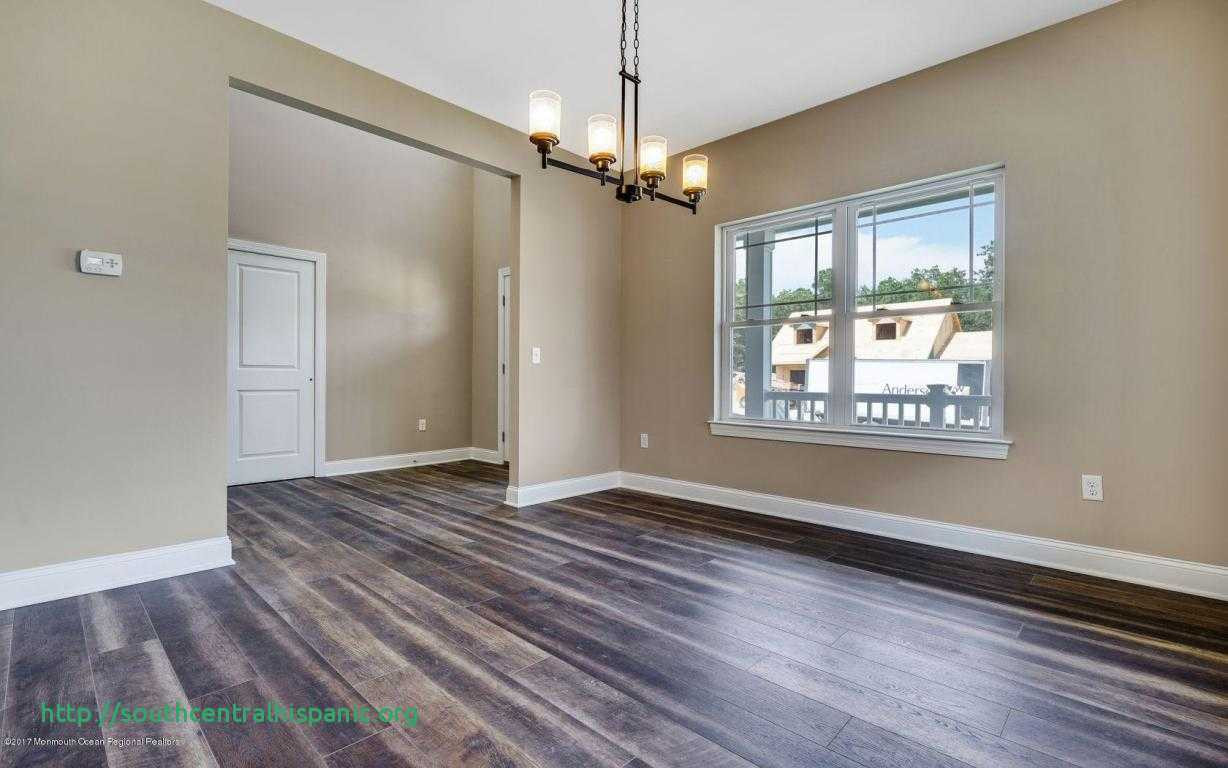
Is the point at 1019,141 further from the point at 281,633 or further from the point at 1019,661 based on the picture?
the point at 281,633

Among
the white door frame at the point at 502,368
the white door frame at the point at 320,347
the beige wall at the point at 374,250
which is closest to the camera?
the beige wall at the point at 374,250

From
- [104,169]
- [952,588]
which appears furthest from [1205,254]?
[104,169]

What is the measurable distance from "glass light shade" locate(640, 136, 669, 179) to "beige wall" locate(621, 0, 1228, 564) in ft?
5.38

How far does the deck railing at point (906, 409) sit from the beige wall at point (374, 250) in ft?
12.8

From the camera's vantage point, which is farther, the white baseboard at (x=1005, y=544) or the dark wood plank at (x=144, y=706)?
the white baseboard at (x=1005, y=544)

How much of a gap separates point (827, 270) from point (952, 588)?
6.80 feet

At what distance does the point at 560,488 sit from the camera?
4.44 metres

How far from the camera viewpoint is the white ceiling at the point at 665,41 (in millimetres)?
2781

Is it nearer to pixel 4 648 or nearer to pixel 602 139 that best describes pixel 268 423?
pixel 4 648

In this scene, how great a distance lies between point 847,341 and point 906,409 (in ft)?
1.82

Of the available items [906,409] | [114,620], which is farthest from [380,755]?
[906,409]

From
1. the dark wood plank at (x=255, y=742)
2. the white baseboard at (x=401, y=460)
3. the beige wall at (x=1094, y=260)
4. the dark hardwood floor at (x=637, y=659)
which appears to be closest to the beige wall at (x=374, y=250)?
the white baseboard at (x=401, y=460)

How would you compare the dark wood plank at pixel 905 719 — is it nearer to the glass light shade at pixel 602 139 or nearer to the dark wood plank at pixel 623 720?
the dark wood plank at pixel 623 720

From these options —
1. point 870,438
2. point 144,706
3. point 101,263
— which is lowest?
point 144,706
